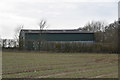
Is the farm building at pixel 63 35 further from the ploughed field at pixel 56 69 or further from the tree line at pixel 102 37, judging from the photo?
the ploughed field at pixel 56 69

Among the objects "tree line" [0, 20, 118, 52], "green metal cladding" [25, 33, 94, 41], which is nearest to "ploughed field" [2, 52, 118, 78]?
"tree line" [0, 20, 118, 52]

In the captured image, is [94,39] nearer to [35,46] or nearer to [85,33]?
[85,33]

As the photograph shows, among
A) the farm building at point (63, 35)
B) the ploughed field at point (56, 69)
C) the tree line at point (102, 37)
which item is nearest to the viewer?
the ploughed field at point (56, 69)

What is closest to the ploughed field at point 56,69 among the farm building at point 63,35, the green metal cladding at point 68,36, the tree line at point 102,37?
the tree line at point 102,37

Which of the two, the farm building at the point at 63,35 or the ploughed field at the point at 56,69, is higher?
the farm building at the point at 63,35

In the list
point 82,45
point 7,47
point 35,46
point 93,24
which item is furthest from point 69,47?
point 93,24

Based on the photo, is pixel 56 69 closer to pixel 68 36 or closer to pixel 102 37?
pixel 102 37

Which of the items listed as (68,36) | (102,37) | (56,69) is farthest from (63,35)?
(56,69)

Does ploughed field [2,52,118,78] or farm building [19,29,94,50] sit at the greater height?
farm building [19,29,94,50]

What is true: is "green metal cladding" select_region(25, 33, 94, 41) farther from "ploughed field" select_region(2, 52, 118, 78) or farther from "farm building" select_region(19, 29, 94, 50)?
"ploughed field" select_region(2, 52, 118, 78)

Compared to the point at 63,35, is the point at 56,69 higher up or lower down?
lower down

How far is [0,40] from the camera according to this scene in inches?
2489

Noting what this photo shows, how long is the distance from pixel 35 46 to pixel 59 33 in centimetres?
2162

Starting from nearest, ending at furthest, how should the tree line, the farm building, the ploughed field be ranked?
1. the ploughed field
2. the tree line
3. the farm building
